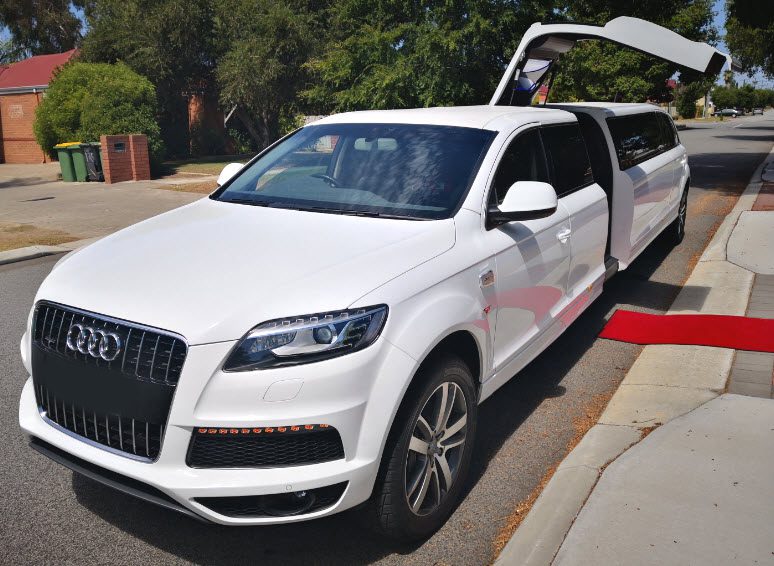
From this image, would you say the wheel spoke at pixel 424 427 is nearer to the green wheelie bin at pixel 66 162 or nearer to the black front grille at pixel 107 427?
the black front grille at pixel 107 427

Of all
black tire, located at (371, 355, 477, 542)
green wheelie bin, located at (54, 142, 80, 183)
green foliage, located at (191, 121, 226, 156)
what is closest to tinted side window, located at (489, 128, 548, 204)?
black tire, located at (371, 355, 477, 542)

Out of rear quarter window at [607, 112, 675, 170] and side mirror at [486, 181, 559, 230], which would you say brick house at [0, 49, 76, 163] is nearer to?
rear quarter window at [607, 112, 675, 170]

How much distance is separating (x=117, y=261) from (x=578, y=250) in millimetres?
3068

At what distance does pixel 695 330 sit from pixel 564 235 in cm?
205

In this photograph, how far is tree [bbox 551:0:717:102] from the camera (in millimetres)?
22062

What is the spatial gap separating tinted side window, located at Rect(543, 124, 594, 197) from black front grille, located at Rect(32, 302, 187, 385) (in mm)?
3015

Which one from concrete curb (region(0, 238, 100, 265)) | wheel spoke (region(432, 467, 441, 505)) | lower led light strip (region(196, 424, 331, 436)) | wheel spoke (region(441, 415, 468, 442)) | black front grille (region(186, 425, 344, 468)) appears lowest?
concrete curb (region(0, 238, 100, 265))

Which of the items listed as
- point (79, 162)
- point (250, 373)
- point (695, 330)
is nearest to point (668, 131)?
point (695, 330)

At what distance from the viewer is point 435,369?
312cm

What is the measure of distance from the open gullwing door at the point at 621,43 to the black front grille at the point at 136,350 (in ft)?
14.4

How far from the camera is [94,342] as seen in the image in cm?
285

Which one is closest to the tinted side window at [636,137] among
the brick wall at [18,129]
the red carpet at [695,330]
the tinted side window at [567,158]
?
the tinted side window at [567,158]

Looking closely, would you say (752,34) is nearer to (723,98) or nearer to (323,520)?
(323,520)

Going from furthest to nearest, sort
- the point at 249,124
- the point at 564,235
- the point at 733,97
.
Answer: the point at 733,97
the point at 249,124
the point at 564,235
